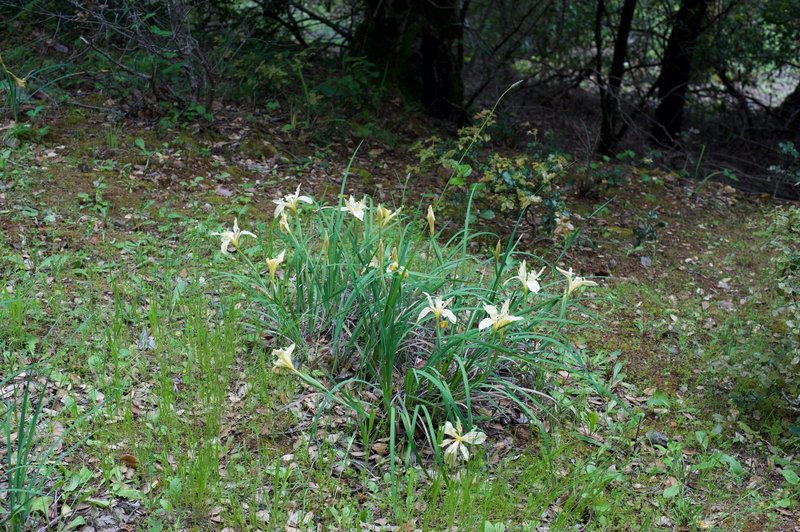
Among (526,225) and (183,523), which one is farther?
(526,225)

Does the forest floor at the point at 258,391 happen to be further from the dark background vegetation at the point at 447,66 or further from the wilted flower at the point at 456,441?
the dark background vegetation at the point at 447,66

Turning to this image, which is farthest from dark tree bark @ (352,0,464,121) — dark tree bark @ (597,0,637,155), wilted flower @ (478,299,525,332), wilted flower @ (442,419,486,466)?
wilted flower @ (442,419,486,466)

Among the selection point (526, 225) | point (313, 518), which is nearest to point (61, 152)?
point (526, 225)

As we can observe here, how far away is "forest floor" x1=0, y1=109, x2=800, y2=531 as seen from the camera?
2623 millimetres

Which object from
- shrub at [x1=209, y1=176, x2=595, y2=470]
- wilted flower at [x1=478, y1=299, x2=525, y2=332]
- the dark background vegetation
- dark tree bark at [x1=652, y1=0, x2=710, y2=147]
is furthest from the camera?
dark tree bark at [x1=652, y1=0, x2=710, y2=147]

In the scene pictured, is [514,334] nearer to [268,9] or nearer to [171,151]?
[171,151]

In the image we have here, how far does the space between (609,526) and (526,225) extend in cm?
302

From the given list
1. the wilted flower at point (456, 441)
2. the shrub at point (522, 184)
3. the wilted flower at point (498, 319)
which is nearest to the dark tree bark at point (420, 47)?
the shrub at point (522, 184)

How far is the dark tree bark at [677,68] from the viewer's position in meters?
7.49

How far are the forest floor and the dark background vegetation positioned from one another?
2.60 feet

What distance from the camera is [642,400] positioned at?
3562 mm

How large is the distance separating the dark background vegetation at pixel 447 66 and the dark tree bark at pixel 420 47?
0.04 feet

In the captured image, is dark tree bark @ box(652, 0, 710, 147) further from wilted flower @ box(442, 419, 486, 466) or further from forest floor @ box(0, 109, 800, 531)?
wilted flower @ box(442, 419, 486, 466)

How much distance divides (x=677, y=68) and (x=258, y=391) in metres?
6.50
